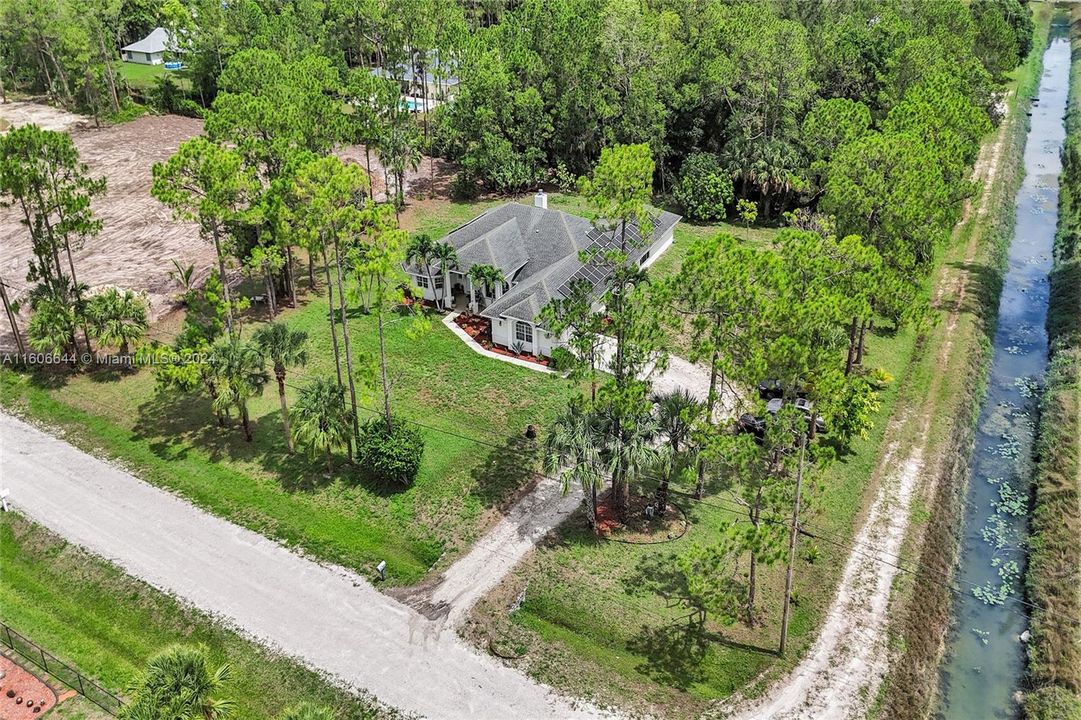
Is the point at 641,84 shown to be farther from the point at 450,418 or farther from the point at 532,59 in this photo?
the point at 450,418

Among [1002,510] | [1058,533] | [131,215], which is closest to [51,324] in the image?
[131,215]

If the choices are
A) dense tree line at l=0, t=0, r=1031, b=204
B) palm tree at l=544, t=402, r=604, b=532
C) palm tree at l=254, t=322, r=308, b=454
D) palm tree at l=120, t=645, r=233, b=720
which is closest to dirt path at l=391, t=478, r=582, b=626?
palm tree at l=544, t=402, r=604, b=532

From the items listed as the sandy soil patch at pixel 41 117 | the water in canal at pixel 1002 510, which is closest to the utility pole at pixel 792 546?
the water in canal at pixel 1002 510

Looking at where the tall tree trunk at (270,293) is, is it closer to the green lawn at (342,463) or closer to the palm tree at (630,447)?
the green lawn at (342,463)

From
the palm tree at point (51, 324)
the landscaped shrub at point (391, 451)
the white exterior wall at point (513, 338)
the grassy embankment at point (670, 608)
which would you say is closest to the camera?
the grassy embankment at point (670, 608)

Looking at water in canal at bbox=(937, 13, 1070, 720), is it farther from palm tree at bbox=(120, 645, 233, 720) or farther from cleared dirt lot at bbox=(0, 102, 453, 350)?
cleared dirt lot at bbox=(0, 102, 453, 350)

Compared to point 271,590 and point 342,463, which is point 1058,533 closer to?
point 342,463
